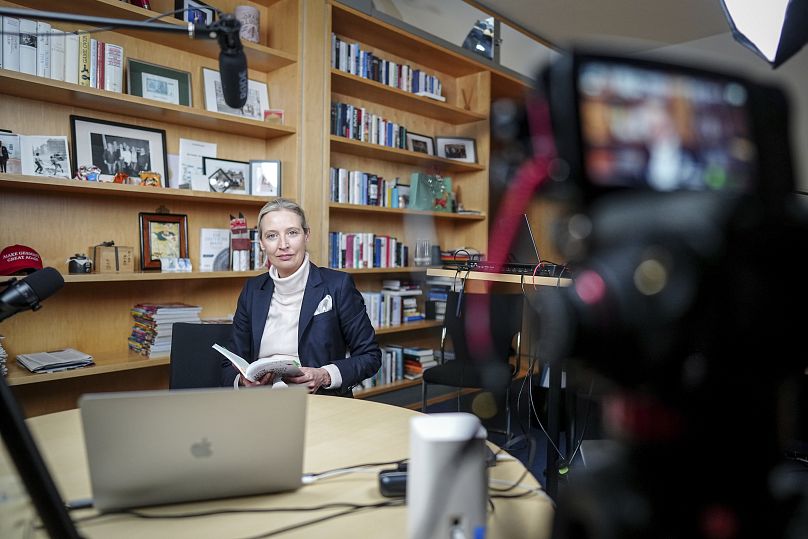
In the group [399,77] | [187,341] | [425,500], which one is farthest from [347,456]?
[399,77]

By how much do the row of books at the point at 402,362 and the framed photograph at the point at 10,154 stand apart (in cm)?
227

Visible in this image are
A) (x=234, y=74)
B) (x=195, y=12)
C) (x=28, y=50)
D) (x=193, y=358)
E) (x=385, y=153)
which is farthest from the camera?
(x=385, y=153)

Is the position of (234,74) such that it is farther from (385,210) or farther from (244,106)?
(385,210)

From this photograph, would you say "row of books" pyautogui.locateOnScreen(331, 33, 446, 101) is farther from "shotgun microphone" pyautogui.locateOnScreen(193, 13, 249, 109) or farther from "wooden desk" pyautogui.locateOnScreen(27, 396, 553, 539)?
"wooden desk" pyautogui.locateOnScreen(27, 396, 553, 539)

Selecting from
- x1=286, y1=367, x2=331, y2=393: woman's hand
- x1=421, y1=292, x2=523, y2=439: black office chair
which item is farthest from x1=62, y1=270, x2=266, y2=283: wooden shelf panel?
x1=421, y1=292, x2=523, y2=439: black office chair

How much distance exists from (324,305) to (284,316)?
0.16 m

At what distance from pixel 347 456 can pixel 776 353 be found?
2.91ft

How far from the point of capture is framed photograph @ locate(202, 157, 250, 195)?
284cm

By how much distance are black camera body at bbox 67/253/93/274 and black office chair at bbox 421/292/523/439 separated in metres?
1.62

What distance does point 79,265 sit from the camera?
2326mm

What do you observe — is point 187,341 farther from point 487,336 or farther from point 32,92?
point 487,336

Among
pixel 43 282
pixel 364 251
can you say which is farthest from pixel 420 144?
pixel 43 282

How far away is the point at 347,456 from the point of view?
1.16 metres

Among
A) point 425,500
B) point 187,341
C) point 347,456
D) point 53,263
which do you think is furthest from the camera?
point 53,263
